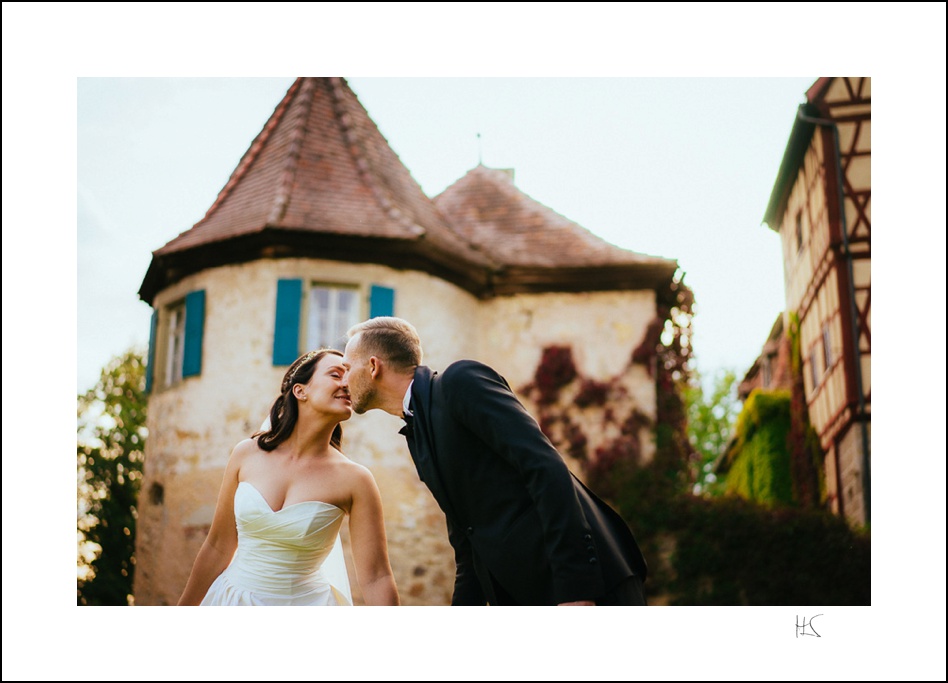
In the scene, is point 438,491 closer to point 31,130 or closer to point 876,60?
point 31,130

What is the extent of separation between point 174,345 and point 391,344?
8.09m

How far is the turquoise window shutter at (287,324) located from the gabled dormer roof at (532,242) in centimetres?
269

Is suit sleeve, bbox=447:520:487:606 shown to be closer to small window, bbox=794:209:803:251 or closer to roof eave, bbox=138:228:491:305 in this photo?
roof eave, bbox=138:228:491:305

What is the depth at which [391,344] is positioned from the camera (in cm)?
369

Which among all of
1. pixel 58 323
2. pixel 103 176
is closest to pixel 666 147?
pixel 103 176

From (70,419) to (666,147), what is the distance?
548 cm

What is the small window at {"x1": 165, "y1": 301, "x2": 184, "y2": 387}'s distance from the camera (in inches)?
431

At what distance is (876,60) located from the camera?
6.50 metres

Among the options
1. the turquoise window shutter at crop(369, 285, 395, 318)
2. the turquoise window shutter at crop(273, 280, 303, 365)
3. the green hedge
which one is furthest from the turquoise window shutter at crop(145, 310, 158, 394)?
the green hedge

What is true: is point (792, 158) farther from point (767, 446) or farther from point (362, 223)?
point (362, 223)

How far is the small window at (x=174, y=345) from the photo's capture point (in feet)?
35.9

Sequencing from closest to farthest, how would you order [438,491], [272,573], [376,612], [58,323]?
[438,491], [272,573], [376,612], [58,323]

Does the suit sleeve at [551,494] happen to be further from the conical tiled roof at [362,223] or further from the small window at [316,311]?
the conical tiled roof at [362,223]

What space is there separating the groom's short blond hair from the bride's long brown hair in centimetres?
113
